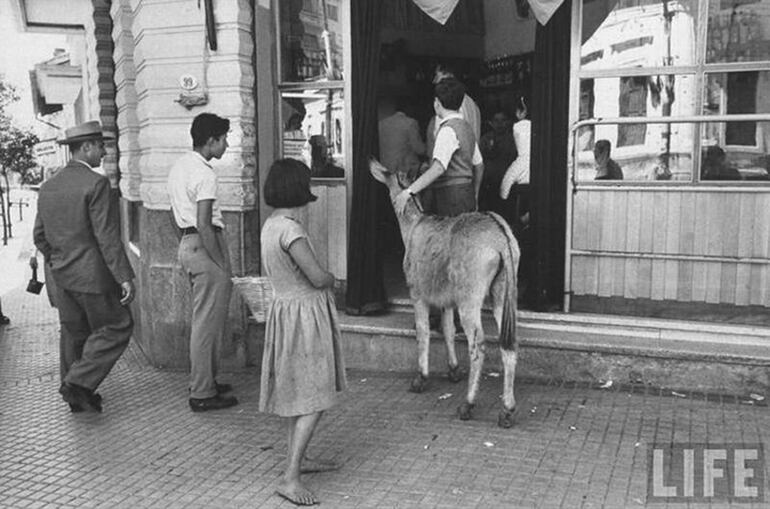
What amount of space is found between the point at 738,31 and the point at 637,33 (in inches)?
29.8

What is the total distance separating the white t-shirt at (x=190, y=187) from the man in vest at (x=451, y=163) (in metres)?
1.39

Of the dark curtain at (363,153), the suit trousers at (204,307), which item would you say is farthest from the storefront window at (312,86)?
the suit trousers at (204,307)

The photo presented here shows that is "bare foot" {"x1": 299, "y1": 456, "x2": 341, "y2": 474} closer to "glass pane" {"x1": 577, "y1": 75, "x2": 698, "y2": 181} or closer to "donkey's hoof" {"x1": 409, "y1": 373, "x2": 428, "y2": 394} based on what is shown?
"donkey's hoof" {"x1": 409, "y1": 373, "x2": 428, "y2": 394}

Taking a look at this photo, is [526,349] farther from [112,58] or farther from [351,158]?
[112,58]

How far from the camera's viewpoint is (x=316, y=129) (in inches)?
291

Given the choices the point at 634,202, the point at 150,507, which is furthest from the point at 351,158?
the point at 150,507

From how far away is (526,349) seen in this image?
6281 millimetres

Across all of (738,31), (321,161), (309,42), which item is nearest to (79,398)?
(321,161)

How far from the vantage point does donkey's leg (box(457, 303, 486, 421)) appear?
5398 mm

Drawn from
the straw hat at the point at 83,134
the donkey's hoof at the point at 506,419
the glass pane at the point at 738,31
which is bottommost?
the donkey's hoof at the point at 506,419

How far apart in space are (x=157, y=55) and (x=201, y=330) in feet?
8.56

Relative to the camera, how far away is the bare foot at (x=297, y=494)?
13.9 feet

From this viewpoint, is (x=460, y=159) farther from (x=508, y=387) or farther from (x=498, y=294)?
(x=508, y=387)

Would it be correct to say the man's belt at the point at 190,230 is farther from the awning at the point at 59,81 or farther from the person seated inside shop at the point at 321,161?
the awning at the point at 59,81
